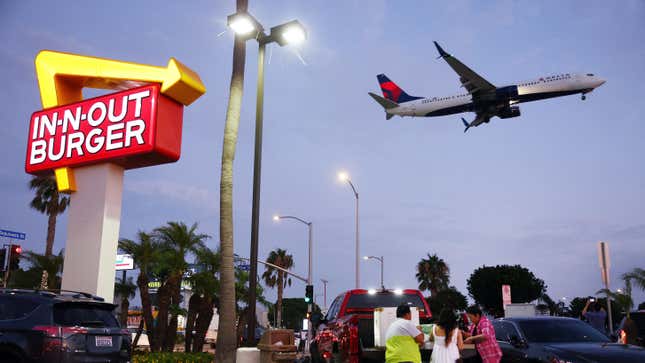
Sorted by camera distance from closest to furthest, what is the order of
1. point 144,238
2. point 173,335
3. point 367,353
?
1. point 367,353
2. point 173,335
3. point 144,238

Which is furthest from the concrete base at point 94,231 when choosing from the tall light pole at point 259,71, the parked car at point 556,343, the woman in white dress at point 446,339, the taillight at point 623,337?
the taillight at point 623,337

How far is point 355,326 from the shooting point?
9016 millimetres

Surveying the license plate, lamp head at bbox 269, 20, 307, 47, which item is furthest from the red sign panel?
the license plate

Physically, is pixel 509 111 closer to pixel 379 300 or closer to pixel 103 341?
pixel 379 300

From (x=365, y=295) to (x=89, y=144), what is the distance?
678 centimetres

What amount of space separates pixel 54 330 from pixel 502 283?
249 feet

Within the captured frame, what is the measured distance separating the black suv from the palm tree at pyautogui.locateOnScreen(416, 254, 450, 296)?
80.1m

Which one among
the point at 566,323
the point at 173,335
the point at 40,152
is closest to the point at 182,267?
the point at 173,335

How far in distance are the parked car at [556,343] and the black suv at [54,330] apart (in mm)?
6726

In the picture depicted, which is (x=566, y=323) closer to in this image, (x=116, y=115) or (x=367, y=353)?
(x=367, y=353)

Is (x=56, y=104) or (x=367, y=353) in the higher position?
(x=56, y=104)

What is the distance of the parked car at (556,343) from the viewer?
903 centimetres

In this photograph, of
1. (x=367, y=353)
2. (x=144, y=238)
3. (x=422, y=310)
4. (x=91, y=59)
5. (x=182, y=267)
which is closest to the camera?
(x=367, y=353)

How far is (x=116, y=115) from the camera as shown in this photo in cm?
1266
